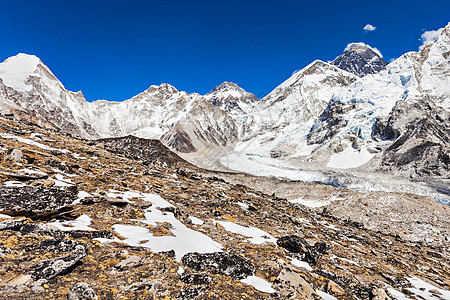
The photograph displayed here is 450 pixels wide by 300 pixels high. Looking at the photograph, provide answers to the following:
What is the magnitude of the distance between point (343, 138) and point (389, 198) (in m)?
71.5

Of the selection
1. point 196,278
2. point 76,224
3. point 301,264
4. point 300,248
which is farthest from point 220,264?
point 76,224

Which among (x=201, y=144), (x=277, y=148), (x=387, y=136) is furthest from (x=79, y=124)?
(x=387, y=136)

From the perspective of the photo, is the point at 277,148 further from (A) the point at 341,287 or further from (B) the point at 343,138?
(A) the point at 341,287

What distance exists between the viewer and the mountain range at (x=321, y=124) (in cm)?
6831

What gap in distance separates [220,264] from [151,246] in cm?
159

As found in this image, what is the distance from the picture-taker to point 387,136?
287 ft

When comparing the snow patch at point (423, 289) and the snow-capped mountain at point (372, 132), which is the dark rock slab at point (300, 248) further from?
the snow-capped mountain at point (372, 132)

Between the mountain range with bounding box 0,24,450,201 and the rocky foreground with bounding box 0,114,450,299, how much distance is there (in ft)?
75.5

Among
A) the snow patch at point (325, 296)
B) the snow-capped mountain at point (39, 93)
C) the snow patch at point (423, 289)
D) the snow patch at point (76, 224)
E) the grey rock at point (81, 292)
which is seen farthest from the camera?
the snow-capped mountain at point (39, 93)

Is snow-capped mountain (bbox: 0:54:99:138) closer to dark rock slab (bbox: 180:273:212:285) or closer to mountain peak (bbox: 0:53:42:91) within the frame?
mountain peak (bbox: 0:53:42:91)

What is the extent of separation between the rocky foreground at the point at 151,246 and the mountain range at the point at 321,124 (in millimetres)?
23006

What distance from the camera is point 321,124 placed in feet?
407

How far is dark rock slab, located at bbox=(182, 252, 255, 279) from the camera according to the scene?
4797 millimetres

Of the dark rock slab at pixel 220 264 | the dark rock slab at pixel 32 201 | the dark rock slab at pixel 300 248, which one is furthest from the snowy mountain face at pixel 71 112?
the dark rock slab at pixel 220 264
